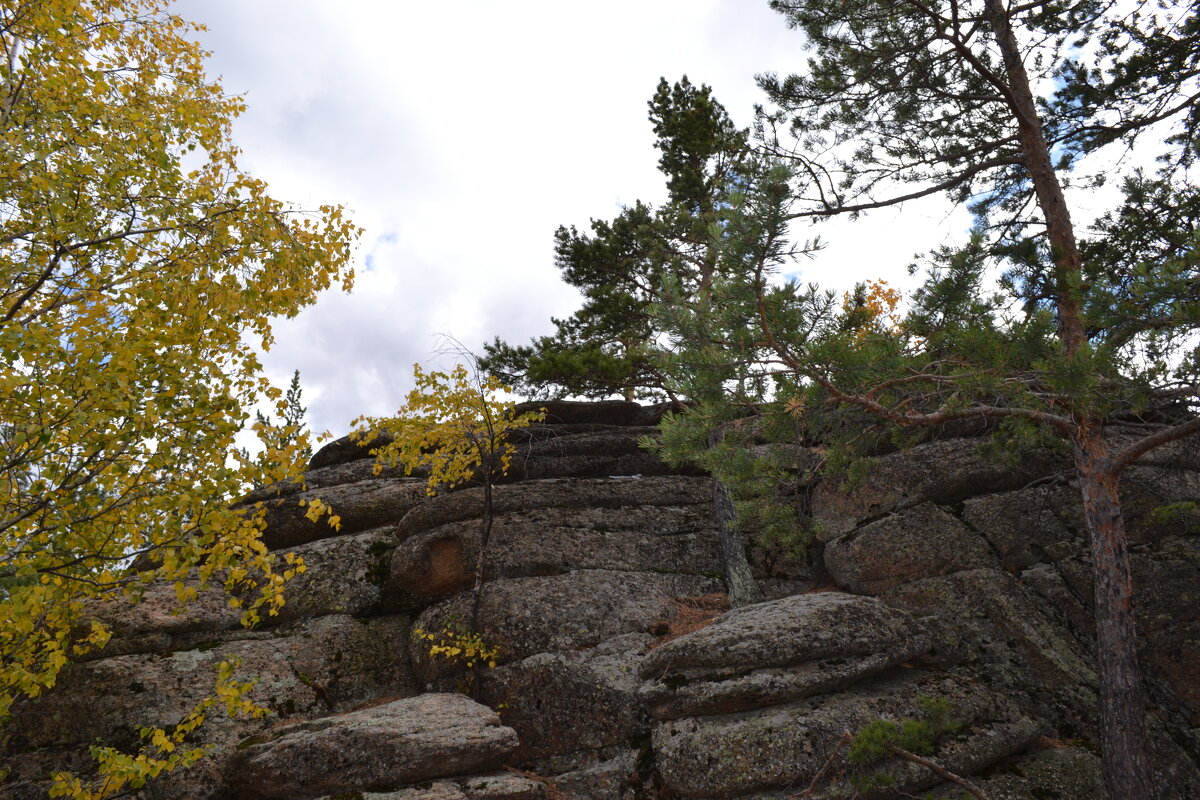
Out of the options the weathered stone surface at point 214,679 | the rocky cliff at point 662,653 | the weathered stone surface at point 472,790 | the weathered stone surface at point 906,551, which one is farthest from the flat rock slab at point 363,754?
the weathered stone surface at point 906,551

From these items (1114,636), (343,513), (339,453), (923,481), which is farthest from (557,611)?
(339,453)

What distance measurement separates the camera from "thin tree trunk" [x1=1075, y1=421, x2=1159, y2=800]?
24.4ft

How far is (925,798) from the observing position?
7.45 meters

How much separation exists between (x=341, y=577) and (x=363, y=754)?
5585 millimetres

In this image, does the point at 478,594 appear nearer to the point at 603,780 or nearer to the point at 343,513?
the point at 603,780

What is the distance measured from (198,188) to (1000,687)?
12187 mm

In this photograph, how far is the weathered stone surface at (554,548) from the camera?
1307cm

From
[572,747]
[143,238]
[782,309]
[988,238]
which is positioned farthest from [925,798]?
[143,238]

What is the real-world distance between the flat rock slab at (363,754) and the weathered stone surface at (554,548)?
390 cm

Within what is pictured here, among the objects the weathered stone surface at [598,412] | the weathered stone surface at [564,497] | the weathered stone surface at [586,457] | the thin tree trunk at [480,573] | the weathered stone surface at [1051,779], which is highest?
the weathered stone surface at [598,412]

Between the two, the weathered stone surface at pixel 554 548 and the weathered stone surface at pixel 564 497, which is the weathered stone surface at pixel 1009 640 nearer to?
the weathered stone surface at pixel 554 548

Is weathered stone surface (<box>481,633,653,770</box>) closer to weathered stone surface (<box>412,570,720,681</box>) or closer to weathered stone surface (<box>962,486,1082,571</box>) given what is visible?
weathered stone surface (<box>412,570,720,681</box>)

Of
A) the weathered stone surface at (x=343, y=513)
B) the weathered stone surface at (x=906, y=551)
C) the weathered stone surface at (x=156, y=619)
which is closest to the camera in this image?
the weathered stone surface at (x=156, y=619)

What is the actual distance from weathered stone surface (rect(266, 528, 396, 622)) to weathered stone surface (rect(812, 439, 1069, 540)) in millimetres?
8598
